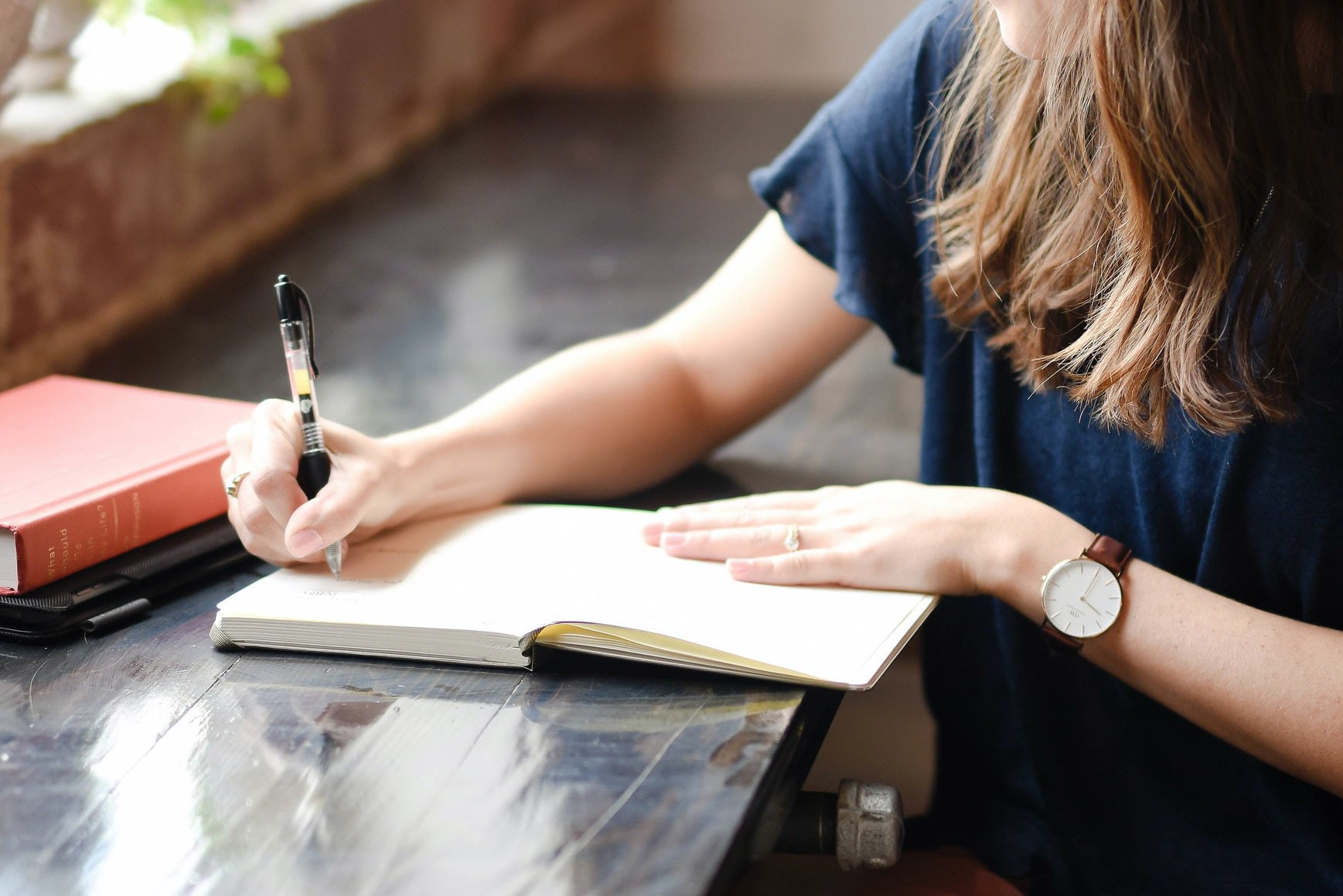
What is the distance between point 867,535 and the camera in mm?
831

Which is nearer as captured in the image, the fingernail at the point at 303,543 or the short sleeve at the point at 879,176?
the fingernail at the point at 303,543

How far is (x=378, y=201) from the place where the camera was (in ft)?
6.56

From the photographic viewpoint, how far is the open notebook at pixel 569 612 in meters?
0.72

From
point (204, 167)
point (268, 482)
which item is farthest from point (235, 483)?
point (204, 167)

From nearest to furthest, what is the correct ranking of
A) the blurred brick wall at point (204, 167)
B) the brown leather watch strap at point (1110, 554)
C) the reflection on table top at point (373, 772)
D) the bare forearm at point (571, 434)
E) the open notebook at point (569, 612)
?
1. the reflection on table top at point (373, 772)
2. the open notebook at point (569, 612)
3. the brown leather watch strap at point (1110, 554)
4. the bare forearm at point (571, 434)
5. the blurred brick wall at point (204, 167)

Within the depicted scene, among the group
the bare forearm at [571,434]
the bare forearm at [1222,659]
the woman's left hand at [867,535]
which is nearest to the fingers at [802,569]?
the woman's left hand at [867,535]

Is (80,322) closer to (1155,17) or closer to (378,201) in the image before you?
(378,201)

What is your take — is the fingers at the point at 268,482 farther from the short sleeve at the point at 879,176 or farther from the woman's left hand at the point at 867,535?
the short sleeve at the point at 879,176

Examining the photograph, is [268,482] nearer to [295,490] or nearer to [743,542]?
[295,490]

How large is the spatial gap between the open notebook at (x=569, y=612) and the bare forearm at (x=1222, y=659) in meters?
0.11

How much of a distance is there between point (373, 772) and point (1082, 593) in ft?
1.53

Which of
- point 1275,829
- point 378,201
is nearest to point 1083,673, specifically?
point 1275,829

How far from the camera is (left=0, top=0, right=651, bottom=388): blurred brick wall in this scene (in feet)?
4.38

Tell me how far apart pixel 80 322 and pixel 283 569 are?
0.72m
